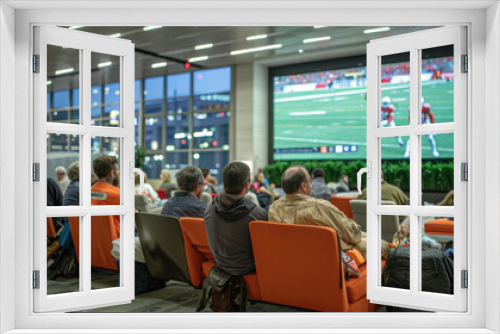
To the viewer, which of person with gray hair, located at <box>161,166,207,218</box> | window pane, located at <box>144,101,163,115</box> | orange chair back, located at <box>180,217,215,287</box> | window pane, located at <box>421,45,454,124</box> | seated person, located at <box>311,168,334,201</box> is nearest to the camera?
orange chair back, located at <box>180,217,215,287</box>

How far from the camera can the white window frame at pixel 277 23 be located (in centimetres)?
220

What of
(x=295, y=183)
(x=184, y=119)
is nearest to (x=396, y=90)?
(x=184, y=119)

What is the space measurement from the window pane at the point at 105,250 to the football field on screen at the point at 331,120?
975 cm

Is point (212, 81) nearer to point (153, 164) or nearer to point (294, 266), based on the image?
point (153, 164)

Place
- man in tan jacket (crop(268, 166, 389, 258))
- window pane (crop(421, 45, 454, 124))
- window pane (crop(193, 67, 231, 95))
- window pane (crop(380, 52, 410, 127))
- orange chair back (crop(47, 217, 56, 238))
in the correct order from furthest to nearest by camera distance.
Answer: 1. window pane (crop(193, 67, 231, 95))
2. window pane (crop(380, 52, 410, 127))
3. window pane (crop(421, 45, 454, 124))
4. orange chair back (crop(47, 217, 56, 238))
5. man in tan jacket (crop(268, 166, 389, 258))

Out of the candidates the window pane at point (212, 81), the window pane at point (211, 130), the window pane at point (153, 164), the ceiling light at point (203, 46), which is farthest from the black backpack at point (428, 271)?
the window pane at point (153, 164)

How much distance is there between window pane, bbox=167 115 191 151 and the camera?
15305 millimetres

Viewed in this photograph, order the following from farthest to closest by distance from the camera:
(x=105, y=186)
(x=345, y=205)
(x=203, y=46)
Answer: (x=203, y=46), (x=345, y=205), (x=105, y=186)

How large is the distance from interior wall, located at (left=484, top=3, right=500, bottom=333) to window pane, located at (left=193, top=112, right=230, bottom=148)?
41.5 feet

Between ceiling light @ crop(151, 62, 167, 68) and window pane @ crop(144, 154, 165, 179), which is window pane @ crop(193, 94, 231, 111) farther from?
window pane @ crop(144, 154, 165, 179)

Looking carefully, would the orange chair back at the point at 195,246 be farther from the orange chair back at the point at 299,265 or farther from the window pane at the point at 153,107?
the window pane at the point at 153,107

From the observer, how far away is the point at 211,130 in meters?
15.0

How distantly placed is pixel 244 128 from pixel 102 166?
1082cm

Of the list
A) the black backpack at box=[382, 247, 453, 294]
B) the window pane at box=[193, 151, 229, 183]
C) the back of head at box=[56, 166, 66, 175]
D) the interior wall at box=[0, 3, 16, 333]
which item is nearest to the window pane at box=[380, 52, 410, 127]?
the window pane at box=[193, 151, 229, 183]
